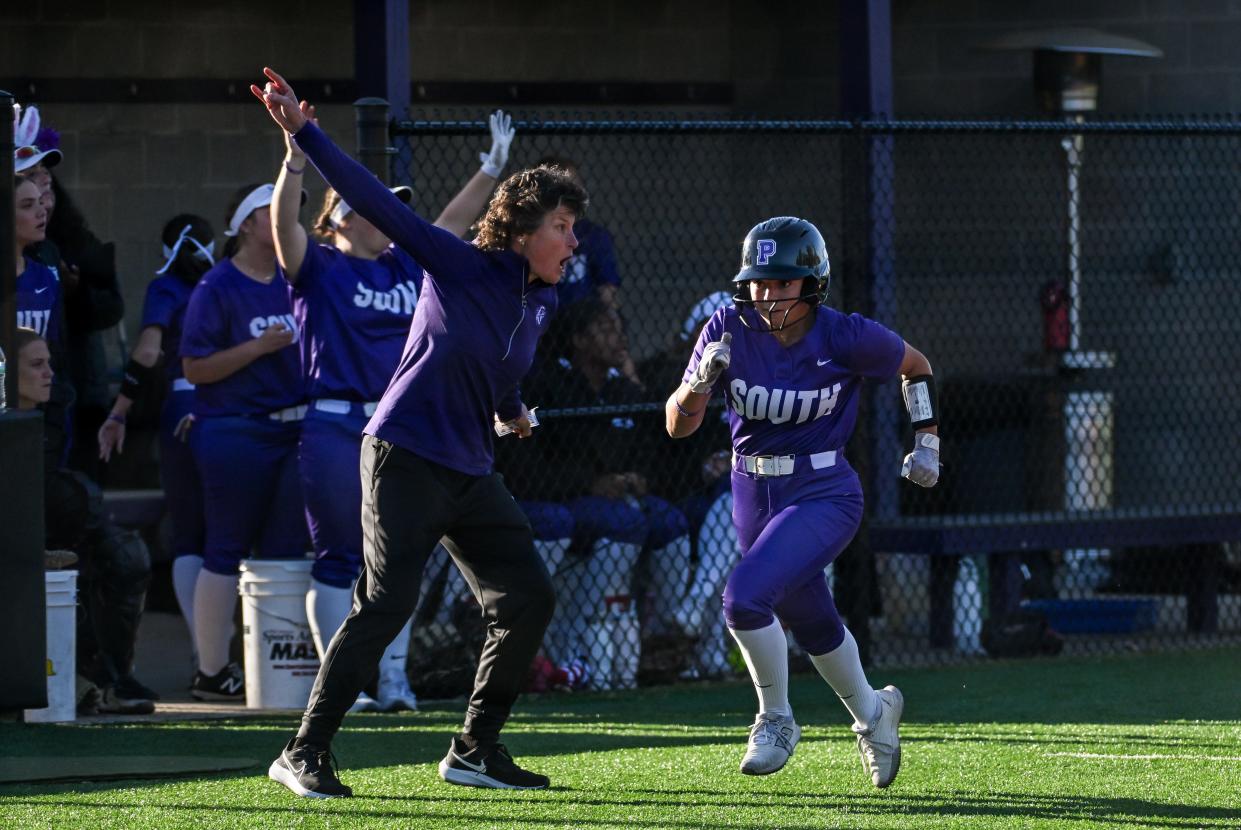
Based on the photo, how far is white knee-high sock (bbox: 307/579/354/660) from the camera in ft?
23.5

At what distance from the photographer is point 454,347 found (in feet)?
17.3

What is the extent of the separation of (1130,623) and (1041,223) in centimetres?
312

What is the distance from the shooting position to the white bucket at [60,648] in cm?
702

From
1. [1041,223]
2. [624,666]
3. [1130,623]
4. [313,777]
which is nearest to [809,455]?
[313,777]

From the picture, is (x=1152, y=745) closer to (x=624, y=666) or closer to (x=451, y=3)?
(x=624, y=666)

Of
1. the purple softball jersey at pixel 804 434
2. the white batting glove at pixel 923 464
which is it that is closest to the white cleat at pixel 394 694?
the purple softball jersey at pixel 804 434

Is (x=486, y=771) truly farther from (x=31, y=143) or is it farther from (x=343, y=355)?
(x=31, y=143)

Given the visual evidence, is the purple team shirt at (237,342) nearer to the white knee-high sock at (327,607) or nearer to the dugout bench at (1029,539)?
the white knee-high sock at (327,607)

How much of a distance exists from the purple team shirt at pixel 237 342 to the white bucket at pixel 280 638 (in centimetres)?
65

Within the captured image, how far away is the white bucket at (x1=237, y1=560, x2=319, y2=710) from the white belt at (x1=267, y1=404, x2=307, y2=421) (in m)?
0.57

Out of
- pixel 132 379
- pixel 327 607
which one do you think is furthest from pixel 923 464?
pixel 132 379

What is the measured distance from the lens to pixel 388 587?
5262 mm

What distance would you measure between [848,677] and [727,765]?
55cm

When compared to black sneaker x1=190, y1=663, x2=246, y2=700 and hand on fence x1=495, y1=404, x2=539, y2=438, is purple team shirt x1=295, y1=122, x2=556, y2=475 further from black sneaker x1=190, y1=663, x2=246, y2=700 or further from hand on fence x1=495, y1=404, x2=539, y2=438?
black sneaker x1=190, y1=663, x2=246, y2=700
